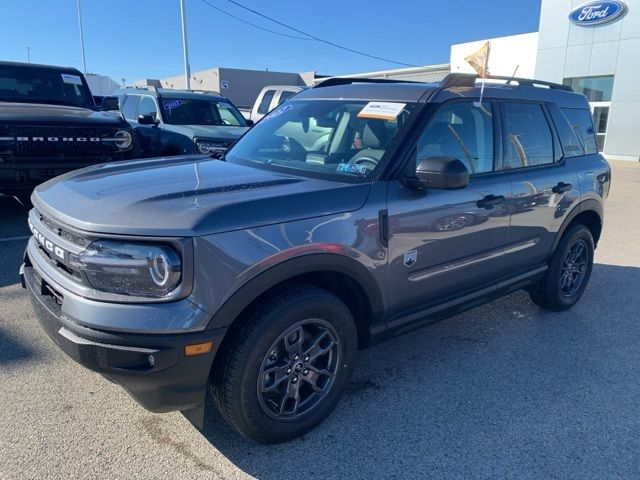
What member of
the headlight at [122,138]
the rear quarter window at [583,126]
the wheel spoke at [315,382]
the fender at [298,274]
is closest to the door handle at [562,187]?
the rear quarter window at [583,126]

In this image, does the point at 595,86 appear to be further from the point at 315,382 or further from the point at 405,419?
the point at 315,382

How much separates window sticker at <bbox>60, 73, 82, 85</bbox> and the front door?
266 inches

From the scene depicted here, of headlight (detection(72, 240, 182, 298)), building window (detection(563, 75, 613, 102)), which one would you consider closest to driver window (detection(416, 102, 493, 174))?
headlight (detection(72, 240, 182, 298))

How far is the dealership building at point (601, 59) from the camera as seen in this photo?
18.1 m

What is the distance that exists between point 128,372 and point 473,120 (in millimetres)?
2641

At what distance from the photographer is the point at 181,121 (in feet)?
29.6

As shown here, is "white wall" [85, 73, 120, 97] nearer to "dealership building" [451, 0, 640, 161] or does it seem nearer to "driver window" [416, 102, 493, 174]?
"dealership building" [451, 0, 640, 161]

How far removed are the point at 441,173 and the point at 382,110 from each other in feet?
2.27

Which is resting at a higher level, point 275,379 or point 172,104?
point 172,104

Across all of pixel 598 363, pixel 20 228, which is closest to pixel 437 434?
pixel 598 363

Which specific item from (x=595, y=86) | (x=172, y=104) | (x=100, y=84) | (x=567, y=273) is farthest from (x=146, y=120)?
→ (x=100, y=84)

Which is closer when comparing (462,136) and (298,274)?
(298,274)

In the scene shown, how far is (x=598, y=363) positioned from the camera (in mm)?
3617

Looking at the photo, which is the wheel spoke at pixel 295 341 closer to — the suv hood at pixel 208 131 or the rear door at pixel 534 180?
the rear door at pixel 534 180
